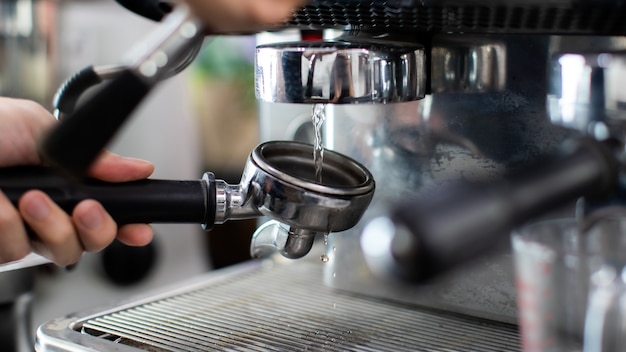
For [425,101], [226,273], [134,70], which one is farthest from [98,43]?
[134,70]

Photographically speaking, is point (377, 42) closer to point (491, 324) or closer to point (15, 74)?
point (491, 324)

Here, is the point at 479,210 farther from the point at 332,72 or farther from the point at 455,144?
the point at 455,144

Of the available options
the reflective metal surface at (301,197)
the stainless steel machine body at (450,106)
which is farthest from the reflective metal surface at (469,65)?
the reflective metal surface at (301,197)

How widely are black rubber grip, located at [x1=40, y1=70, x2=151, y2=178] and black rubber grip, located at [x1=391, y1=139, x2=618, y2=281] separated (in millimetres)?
131

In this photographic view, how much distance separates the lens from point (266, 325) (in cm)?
53

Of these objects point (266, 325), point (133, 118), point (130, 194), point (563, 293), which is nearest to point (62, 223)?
point (130, 194)

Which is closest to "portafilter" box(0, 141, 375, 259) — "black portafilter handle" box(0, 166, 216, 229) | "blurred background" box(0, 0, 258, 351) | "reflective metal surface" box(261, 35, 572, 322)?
"black portafilter handle" box(0, 166, 216, 229)

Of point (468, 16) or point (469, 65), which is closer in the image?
point (468, 16)

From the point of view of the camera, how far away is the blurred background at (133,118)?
1.40 m

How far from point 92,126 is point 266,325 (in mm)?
251

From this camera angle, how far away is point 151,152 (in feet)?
4.98

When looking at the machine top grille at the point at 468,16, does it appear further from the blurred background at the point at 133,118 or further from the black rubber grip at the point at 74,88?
the blurred background at the point at 133,118

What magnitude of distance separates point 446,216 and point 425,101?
11.6 inches

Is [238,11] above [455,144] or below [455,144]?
above
